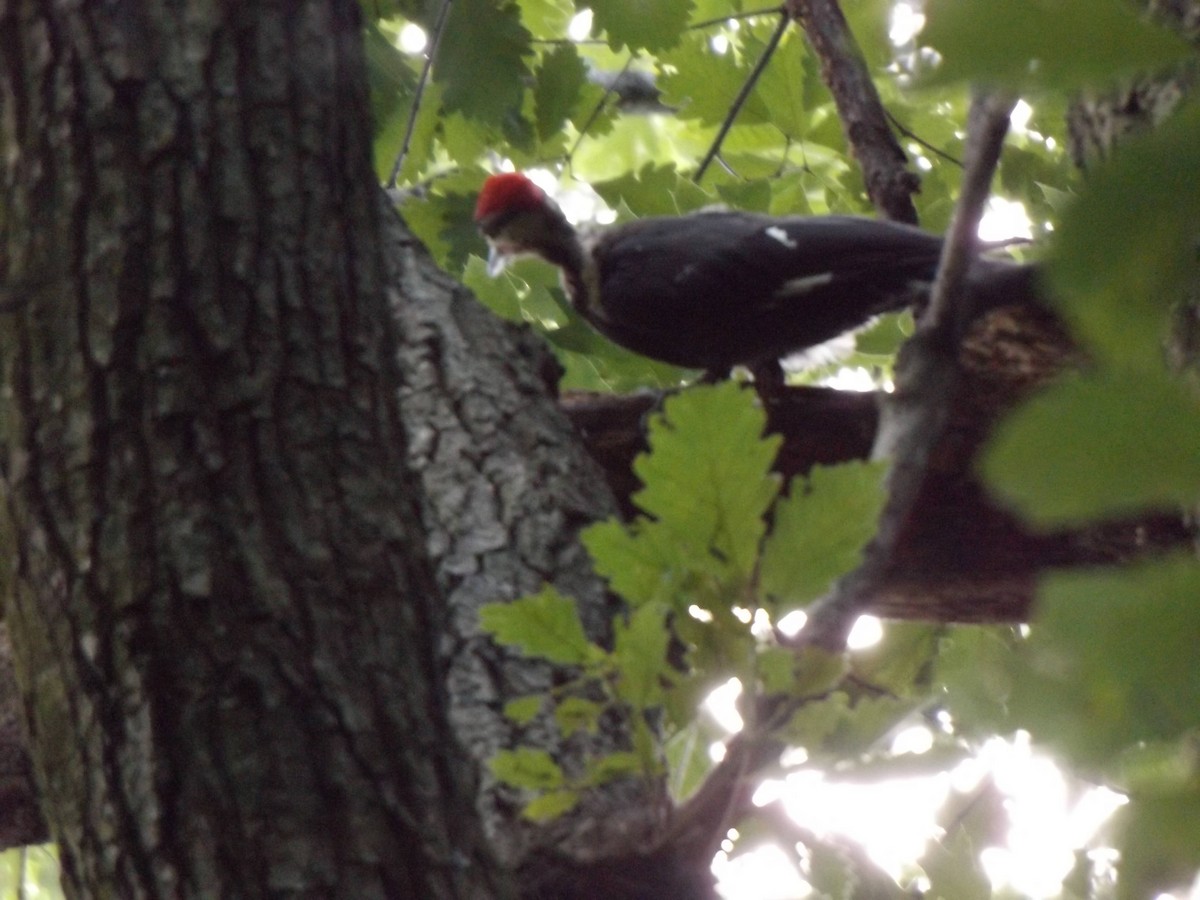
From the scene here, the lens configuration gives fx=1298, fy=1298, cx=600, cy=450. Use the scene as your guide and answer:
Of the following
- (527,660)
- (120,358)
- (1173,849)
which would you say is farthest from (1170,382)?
(527,660)

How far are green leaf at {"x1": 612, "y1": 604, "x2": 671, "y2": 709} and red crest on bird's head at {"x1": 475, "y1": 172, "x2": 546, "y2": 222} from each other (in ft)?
9.07

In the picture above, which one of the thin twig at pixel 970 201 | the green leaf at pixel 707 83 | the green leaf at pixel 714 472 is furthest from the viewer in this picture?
the green leaf at pixel 707 83

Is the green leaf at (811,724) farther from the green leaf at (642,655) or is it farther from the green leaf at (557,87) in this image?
the green leaf at (557,87)

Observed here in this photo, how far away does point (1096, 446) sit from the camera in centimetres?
45

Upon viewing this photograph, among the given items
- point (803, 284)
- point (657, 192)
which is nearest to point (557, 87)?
point (657, 192)

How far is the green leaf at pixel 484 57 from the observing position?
324 centimetres

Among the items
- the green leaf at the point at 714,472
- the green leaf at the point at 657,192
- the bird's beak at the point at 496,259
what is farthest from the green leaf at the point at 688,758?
the green leaf at the point at 657,192

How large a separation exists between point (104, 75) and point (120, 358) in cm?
33

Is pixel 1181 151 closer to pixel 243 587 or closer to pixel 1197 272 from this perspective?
pixel 1197 272

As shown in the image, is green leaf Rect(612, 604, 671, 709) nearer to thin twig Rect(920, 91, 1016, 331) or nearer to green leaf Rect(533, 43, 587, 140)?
thin twig Rect(920, 91, 1016, 331)

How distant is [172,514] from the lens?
1.37 m

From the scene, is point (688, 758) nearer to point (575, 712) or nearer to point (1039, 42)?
point (575, 712)

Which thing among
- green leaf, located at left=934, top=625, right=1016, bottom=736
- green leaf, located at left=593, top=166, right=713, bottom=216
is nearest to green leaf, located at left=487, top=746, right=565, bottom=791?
green leaf, located at left=934, top=625, right=1016, bottom=736

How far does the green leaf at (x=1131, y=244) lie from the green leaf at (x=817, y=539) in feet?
2.34
